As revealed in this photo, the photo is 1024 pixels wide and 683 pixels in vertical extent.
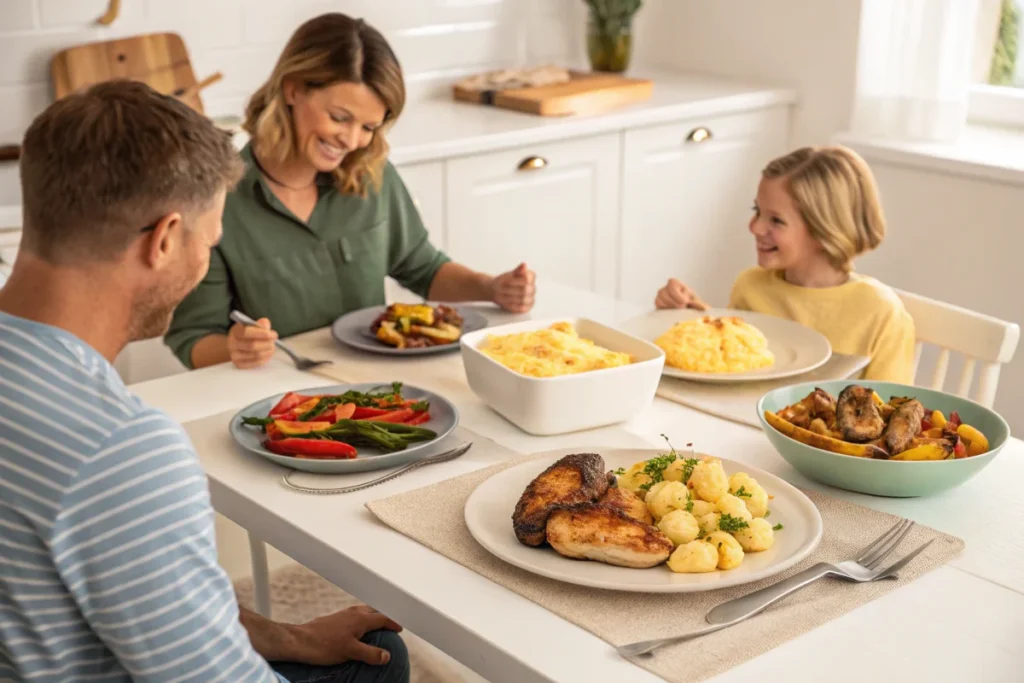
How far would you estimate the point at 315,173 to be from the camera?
225 centimetres

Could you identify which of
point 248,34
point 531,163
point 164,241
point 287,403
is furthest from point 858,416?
point 248,34

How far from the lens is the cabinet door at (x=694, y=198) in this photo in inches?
139

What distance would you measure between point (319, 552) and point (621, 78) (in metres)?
2.59

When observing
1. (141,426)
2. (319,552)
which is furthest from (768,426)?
(141,426)

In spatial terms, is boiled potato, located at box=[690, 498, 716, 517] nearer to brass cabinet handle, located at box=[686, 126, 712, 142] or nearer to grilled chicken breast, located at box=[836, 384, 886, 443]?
grilled chicken breast, located at box=[836, 384, 886, 443]

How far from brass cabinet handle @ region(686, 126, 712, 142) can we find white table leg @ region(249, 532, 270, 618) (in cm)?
194

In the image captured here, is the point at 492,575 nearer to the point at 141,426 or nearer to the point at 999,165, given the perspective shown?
the point at 141,426

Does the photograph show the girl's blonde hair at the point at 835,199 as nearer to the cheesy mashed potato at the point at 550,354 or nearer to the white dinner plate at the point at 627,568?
the cheesy mashed potato at the point at 550,354

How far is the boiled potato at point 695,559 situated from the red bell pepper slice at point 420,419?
50 centimetres

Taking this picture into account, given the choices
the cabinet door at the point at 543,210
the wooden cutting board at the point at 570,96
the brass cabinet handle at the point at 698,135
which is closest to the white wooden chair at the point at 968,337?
the cabinet door at the point at 543,210

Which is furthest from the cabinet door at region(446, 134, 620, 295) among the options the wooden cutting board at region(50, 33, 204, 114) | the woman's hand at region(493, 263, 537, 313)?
the woman's hand at region(493, 263, 537, 313)

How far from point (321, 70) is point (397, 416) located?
0.82m

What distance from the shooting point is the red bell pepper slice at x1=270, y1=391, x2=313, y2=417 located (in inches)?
62.4

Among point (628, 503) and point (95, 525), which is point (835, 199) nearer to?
point (628, 503)
